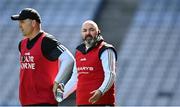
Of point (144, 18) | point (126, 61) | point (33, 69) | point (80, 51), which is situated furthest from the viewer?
point (144, 18)

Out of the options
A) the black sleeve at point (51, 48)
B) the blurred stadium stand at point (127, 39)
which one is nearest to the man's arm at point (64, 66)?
the black sleeve at point (51, 48)

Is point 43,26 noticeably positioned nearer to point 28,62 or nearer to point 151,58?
point 151,58

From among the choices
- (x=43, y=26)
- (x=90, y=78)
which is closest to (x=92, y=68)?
(x=90, y=78)

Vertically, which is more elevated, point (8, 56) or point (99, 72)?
point (99, 72)

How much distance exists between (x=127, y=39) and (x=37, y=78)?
34.7 feet

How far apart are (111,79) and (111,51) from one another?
267 mm

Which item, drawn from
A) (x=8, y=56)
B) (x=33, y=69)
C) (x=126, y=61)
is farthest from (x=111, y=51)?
(x=8, y=56)

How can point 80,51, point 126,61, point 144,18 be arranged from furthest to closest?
point 144,18 → point 126,61 → point 80,51

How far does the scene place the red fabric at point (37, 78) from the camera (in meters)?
6.00

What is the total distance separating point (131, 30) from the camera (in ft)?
54.7

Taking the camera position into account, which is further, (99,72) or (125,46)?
(125,46)

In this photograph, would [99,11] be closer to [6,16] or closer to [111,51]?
[6,16]

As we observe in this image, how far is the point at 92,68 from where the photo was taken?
251 inches

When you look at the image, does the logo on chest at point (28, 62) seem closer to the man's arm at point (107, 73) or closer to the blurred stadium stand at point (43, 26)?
the man's arm at point (107, 73)
